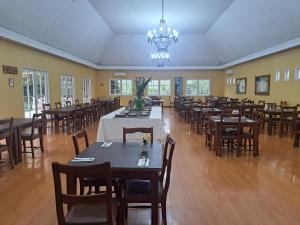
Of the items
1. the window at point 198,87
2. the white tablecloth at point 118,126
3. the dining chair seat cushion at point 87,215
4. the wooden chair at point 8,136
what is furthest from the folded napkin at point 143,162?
the window at point 198,87

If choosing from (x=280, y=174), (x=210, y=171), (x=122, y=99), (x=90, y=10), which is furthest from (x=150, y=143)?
(x=122, y=99)

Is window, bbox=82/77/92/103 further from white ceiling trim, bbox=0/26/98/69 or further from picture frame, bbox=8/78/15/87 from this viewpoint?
picture frame, bbox=8/78/15/87

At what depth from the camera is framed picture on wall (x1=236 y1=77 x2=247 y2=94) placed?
13850 mm

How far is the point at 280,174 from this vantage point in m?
4.13

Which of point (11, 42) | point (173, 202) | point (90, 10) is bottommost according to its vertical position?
point (173, 202)

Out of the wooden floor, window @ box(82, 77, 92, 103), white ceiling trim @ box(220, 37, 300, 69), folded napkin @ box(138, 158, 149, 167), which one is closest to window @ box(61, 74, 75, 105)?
window @ box(82, 77, 92, 103)

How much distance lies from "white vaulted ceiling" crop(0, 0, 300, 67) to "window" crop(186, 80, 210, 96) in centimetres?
232

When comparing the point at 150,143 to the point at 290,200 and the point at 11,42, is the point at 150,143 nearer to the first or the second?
the point at 290,200

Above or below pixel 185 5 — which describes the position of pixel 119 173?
below

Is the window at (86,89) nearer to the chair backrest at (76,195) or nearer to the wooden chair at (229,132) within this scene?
the wooden chair at (229,132)

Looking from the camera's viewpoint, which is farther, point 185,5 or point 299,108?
point 185,5

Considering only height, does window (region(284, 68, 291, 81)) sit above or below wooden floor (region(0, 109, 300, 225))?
above

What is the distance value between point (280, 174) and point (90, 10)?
870 centimetres

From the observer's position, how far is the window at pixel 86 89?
51.3ft
